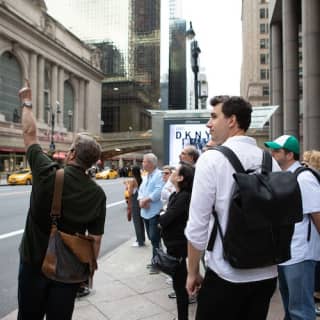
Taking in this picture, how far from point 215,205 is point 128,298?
3555 millimetres

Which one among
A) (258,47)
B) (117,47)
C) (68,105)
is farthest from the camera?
(117,47)

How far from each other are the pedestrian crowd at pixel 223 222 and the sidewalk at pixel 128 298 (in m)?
1.78

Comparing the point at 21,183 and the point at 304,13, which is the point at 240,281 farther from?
the point at 21,183

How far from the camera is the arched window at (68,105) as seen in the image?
236 ft

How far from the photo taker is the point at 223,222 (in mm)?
2184

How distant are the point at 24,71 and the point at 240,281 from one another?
5933 cm

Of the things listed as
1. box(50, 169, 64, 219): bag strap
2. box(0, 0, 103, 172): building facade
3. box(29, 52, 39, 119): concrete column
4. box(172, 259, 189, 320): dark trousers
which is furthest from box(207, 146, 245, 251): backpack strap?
box(29, 52, 39, 119): concrete column

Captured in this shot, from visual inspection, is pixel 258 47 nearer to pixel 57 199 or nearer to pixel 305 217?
pixel 305 217

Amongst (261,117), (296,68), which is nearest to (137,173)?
(261,117)

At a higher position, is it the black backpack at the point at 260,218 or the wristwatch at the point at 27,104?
the wristwatch at the point at 27,104

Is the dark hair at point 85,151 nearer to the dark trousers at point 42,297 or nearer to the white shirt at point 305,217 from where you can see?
the dark trousers at point 42,297

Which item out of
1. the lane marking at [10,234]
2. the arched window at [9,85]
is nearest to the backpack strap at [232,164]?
the lane marking at [10,234]

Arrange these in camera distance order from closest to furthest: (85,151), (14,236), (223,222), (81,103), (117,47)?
(223,222), (85,151), (14,236), (81,103), (117,47)

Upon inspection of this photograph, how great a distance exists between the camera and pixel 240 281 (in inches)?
85.7
